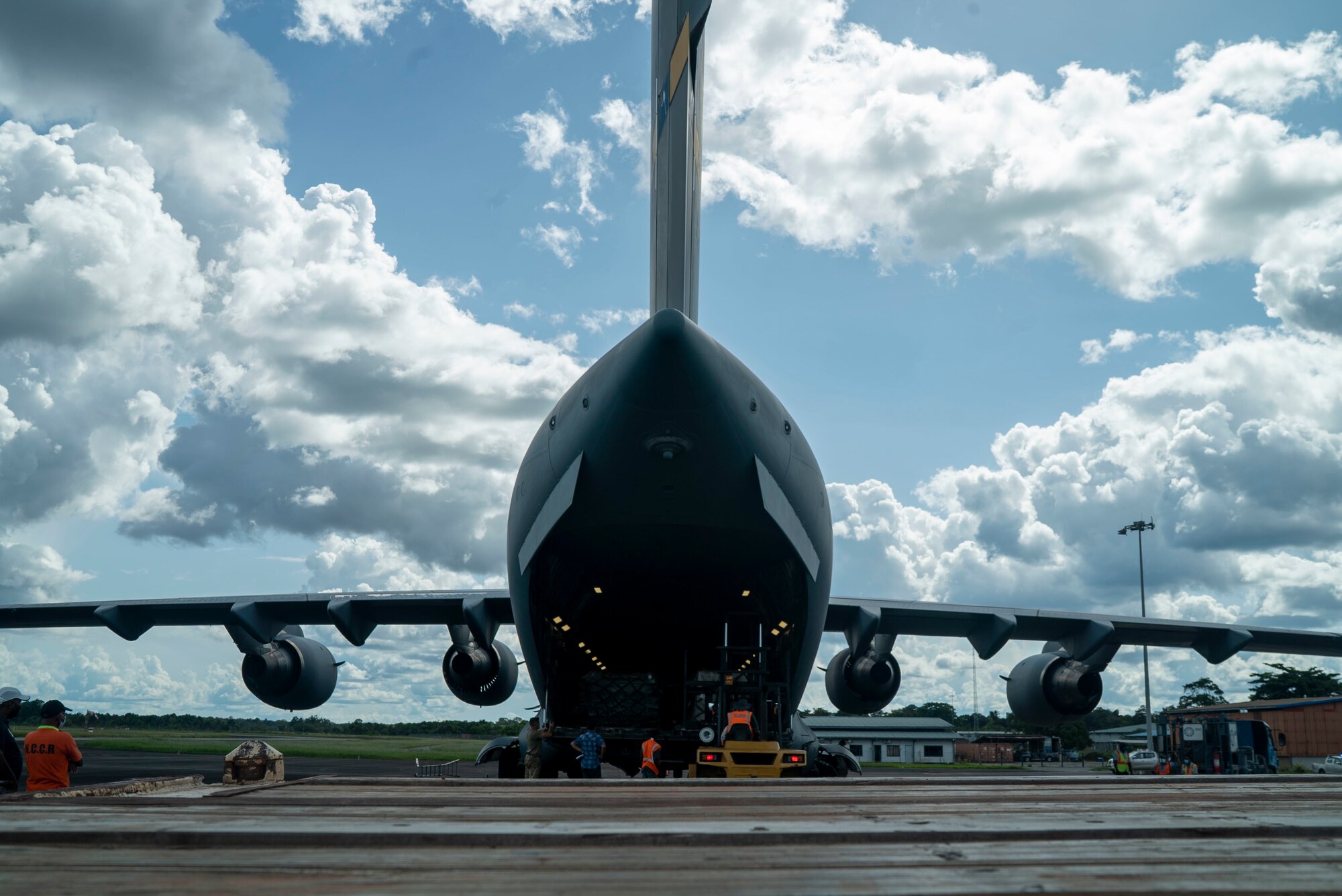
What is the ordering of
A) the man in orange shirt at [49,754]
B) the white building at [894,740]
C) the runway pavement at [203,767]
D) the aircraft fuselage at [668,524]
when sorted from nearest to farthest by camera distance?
1. the man in orange shirt at [49,754]
2. the aircraft fuselage at [668,524]
3. the runway pavement at [203,767]
4. the white building at [894,740]

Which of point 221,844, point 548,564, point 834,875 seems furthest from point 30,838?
point 548,564

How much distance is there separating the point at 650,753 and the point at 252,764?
650 centimetres

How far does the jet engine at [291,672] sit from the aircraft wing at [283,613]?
305 millimetres

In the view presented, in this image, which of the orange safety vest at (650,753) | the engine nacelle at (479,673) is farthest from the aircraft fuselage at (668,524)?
the engine nacelle at (479,673)

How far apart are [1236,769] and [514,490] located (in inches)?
1168

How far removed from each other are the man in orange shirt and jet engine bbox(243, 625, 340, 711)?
33.0 feet

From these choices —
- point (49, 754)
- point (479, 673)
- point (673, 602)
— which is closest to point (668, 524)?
point (673, 602)

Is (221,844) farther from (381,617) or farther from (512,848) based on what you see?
(381,617)

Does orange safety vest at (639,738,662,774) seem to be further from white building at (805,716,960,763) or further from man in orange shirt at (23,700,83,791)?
white building at (805,716,960,763)

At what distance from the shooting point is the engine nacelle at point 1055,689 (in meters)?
16.0

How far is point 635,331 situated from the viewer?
7.66 meters

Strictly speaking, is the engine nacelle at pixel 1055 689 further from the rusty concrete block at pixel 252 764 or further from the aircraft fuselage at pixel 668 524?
the rusty concrete block at pixel 252 764

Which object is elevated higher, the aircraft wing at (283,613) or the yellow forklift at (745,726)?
the aircraft wing at (283,613)

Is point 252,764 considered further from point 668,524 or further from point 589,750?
point 589,750
